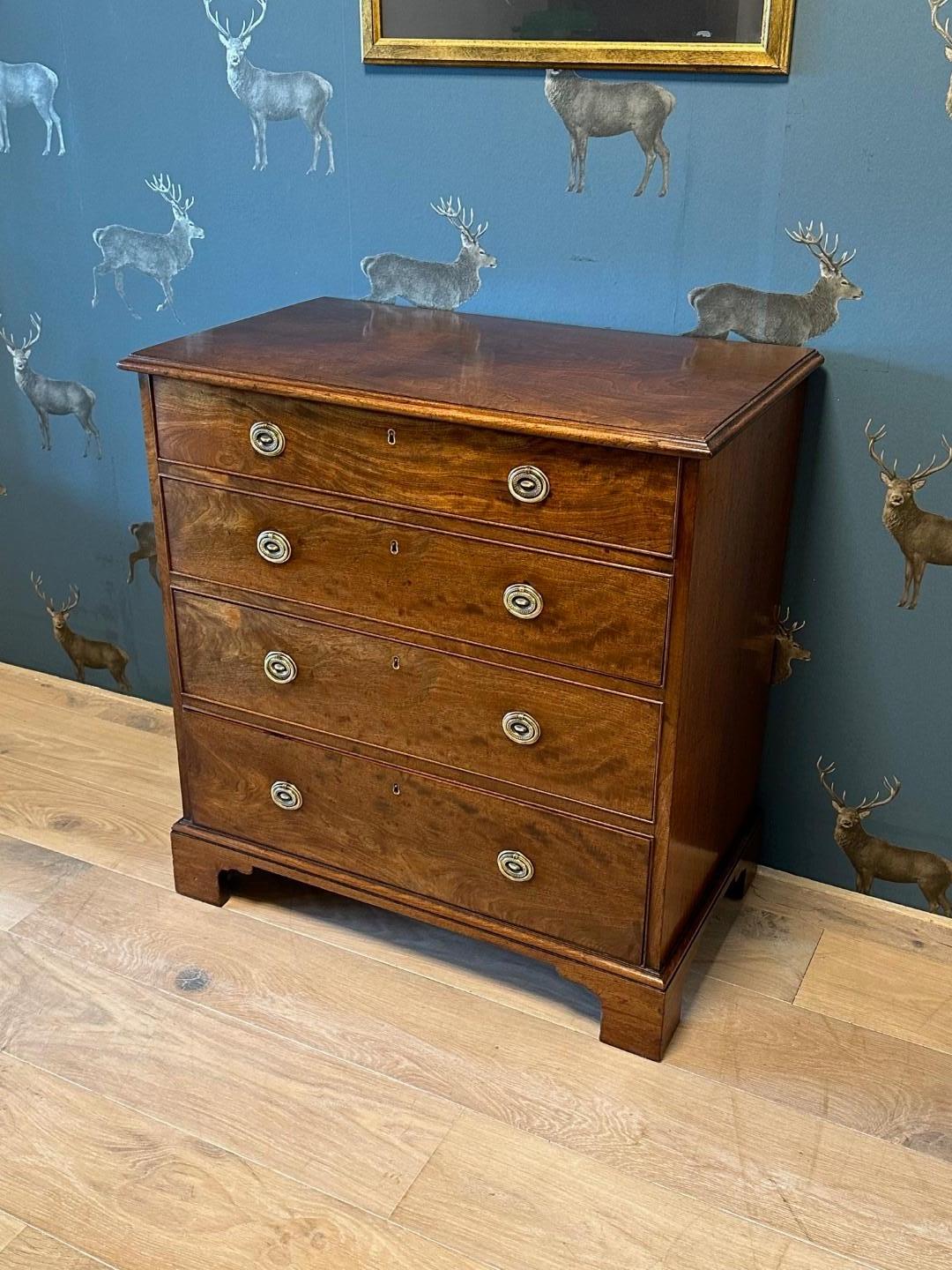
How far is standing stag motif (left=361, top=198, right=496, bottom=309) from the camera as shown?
1931 mm

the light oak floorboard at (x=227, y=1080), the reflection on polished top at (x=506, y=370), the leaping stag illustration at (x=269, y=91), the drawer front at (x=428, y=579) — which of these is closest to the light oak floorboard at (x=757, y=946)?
the light oak floorboard at (x=227, y=1080)

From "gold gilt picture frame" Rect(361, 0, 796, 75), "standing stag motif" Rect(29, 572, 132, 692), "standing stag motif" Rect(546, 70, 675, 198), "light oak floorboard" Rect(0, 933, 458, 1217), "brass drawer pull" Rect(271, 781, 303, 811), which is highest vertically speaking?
"gold gilt picture frame" Rect(361, 0, 796, 75)

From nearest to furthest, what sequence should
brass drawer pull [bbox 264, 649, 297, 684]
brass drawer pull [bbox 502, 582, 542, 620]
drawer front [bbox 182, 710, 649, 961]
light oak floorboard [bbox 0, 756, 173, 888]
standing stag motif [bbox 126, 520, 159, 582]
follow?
1. brass drawer pull [bbox 502, 582, 542, 620]
2. drawer front [bbox 182, 710, 649, 961]
3. brass drawer pull [bbox 264, 649, 297, 684]
4. light oak floorboard [bbox 0, 756, 173, 888]
5. standing stag motif [bbox 126, 520, 159, 582]

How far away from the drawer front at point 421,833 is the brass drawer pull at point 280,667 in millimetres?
109

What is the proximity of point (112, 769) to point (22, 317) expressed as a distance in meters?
0.91

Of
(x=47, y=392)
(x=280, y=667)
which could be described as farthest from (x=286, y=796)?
(x=47, y=392)

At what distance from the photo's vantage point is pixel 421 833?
1.80m

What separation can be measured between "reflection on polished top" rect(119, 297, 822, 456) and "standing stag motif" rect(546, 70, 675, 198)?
0.82ft

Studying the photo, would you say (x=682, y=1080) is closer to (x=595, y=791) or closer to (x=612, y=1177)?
(x=612, y=1177)

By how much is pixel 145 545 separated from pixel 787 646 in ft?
4.27

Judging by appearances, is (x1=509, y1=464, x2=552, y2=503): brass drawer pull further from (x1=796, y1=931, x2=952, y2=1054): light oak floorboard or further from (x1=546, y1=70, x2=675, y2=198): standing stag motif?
(x1=796, y1=931, x2=952, y2=1054): light oak floorboard

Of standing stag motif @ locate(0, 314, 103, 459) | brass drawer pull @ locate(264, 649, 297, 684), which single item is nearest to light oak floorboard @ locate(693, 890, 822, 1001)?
brass drawer pull @ locate(264, 649, 297, 684)

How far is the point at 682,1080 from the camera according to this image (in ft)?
5.53

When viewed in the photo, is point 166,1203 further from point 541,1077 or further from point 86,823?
point 86,823
